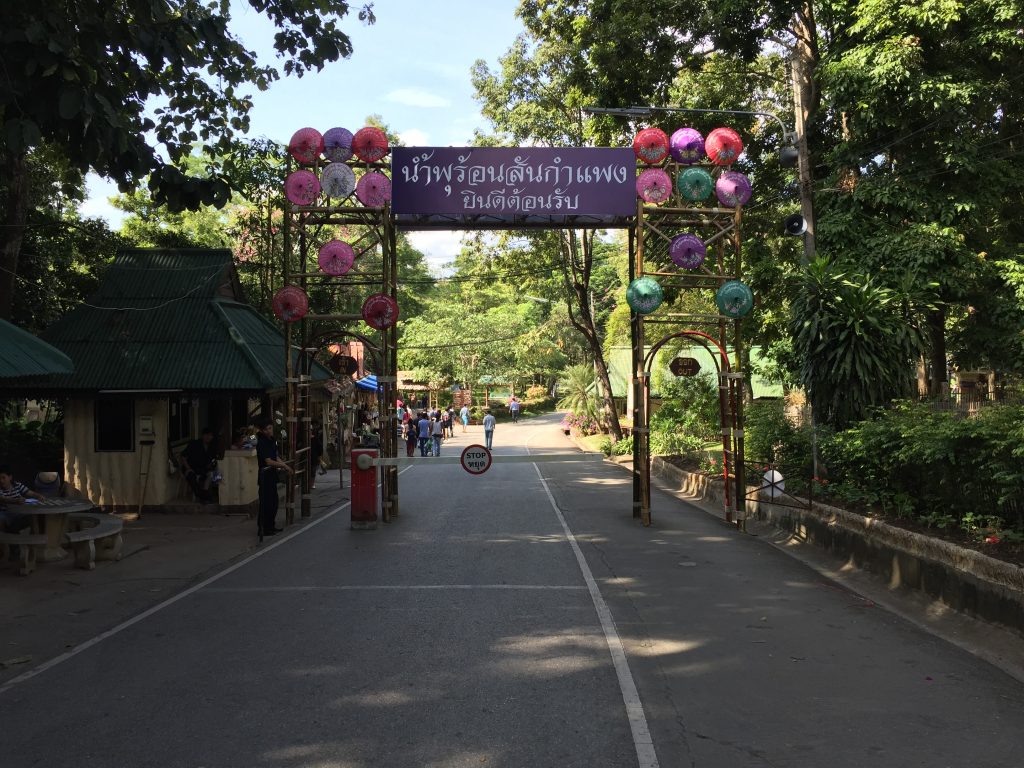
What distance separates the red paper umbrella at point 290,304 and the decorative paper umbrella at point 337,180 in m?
1.84

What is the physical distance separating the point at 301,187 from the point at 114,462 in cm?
659

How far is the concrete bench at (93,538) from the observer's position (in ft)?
33.7

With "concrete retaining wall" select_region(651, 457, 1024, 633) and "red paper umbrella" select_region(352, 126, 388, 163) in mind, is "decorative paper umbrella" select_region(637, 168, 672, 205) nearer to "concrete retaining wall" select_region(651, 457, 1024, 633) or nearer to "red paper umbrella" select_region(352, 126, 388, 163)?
"red paper umbrella" select_region(352, 126, 388, 163)

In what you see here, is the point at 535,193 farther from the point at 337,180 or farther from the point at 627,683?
the point at 627,683

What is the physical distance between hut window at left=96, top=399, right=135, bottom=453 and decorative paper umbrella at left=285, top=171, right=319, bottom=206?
5.38 m

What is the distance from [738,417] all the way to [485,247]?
20289mm

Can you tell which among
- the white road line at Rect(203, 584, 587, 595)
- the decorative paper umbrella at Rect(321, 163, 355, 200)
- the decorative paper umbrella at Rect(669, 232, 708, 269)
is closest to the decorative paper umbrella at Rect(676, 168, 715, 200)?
the decorative paper umbrella at Rect(669, 232, 708, 269)

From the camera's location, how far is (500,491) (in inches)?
747

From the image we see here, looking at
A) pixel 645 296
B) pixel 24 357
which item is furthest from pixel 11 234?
pixel 645 296

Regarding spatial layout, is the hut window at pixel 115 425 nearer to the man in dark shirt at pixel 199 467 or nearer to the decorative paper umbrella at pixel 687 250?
the man in dark shirt at pixel 199 467

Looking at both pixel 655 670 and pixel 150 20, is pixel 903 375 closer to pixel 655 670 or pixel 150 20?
pixel 655 670

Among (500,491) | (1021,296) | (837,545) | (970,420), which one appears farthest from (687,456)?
(970,420)

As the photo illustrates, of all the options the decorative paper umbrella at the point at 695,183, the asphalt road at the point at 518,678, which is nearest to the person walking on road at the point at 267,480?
the asphalt road at the point at 518,678

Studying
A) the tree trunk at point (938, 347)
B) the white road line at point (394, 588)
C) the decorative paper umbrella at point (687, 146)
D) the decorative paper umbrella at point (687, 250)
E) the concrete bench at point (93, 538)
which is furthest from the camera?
the tree trunk at point (938, 347)
